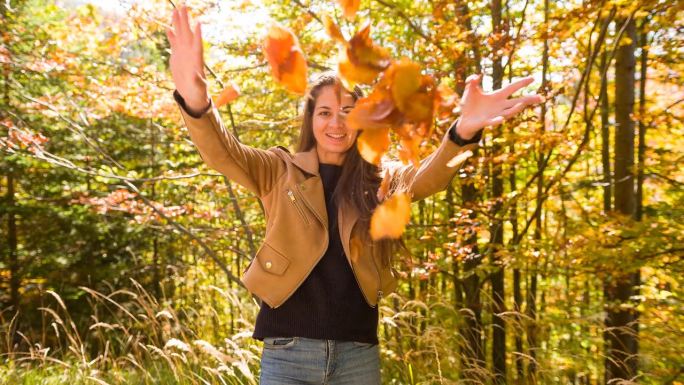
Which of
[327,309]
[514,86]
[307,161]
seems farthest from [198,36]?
[327,309]

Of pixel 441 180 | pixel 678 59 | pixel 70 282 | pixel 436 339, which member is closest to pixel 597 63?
pixel 678 59

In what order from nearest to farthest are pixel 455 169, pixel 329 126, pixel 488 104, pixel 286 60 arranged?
pixel 286 60 → pixel 488 104 → pixel 455 169 → pixel 329 126

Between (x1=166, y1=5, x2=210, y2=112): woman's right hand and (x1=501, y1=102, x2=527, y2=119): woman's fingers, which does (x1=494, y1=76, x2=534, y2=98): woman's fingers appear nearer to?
(x1=501, y1=102, x2=527, y2=119): woman's fingers

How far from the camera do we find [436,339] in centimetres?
296

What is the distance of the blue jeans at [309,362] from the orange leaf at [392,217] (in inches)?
→ 41.1

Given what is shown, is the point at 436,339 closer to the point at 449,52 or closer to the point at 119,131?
the point at 449,52

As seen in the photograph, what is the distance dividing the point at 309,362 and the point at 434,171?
69cm

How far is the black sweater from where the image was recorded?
5.63ft

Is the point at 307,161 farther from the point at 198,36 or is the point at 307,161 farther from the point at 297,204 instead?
the point at 198,36

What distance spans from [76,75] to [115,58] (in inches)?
58.4

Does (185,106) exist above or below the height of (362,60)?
above

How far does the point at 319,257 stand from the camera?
1.74 meters

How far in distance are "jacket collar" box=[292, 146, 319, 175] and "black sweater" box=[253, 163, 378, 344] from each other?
7.1 inches

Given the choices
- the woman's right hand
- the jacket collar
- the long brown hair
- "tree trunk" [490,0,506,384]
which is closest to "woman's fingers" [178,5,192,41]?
the woman's right hand
